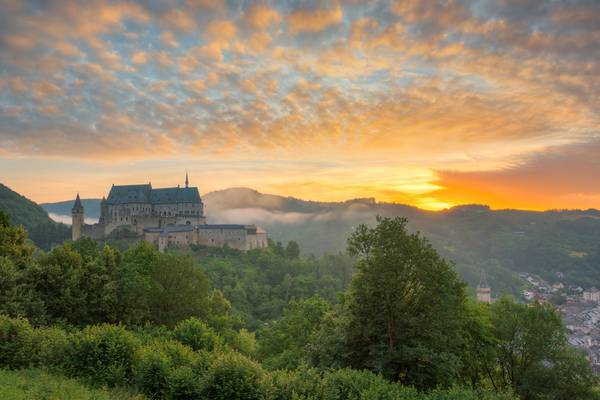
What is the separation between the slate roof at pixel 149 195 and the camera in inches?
4867

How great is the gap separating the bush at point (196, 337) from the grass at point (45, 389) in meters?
8.85

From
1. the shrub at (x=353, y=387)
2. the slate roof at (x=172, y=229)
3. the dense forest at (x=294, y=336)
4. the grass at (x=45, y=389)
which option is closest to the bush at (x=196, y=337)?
the dense forest at (x=294, y=336)

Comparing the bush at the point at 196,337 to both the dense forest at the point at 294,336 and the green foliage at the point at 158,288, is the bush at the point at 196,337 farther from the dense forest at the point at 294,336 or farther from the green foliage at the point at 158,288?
the green foliage at the point at 158,288

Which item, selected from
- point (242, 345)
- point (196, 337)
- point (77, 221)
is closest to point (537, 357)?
point (196, 337)

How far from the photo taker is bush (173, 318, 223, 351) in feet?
Answer: 94.1

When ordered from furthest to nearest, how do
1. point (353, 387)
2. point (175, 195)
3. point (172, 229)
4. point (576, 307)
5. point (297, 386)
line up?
1. point (576, 307)
2. point (175, 195)
3. point (172, 229)
4. point (297, 386)
5. point (353, 387)

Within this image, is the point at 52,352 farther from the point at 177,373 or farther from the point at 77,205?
the point at 77,205

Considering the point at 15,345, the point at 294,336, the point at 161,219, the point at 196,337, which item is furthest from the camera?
the point at 161,219

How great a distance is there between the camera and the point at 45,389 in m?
17.1

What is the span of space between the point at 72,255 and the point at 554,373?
3554 cm

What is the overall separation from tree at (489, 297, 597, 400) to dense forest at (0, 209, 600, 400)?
78 mm

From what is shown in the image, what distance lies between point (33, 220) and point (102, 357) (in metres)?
145

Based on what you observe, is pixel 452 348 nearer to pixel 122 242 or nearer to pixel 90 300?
pixel 90 300

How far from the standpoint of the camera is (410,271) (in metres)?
25.4
